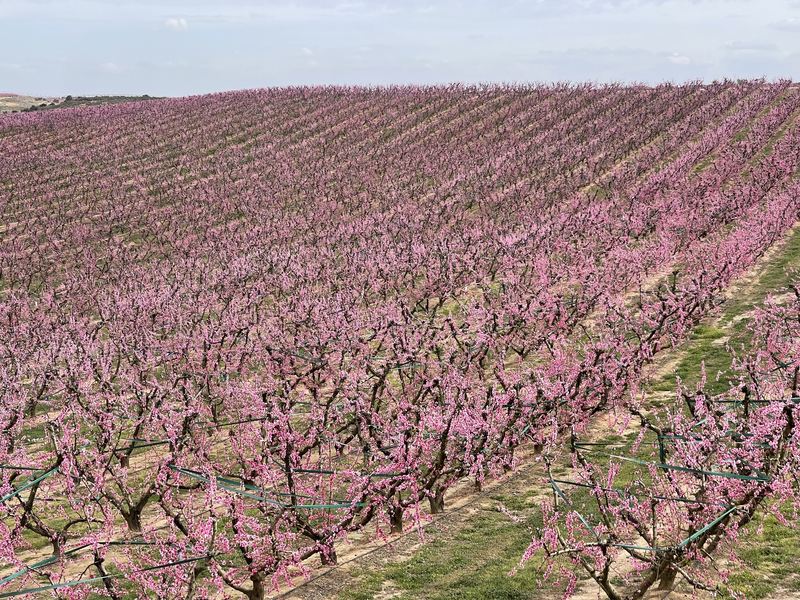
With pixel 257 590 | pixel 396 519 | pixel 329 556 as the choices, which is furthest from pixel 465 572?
pixel 257 590

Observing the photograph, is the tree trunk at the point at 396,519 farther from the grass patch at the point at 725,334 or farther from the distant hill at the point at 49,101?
the distant hill at the point at 49,101

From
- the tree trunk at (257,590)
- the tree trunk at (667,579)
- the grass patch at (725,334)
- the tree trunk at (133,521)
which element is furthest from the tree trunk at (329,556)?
the grass patch at (725,334)

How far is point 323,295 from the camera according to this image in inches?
768

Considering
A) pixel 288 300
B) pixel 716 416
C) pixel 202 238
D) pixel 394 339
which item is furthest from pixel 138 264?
pixel 716 416

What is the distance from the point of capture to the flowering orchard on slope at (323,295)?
9.70 meters

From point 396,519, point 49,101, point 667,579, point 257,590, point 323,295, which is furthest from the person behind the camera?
point 49,101

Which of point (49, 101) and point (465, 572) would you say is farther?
point (49, 101)

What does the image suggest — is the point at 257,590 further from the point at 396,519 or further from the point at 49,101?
the point at 49,101

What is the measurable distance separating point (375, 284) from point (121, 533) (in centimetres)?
1044

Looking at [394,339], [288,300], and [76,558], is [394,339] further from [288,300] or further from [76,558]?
[76,558]

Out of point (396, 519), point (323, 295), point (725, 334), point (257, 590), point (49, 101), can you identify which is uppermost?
point (49, 101)

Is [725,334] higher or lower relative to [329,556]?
higher

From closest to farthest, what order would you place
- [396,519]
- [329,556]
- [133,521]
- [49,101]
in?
[329,556], [396,519], [133,521], [49,101]

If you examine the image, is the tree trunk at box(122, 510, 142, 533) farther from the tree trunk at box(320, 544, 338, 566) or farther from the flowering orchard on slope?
the tree trunk at box(320, 544, 338, 566)
